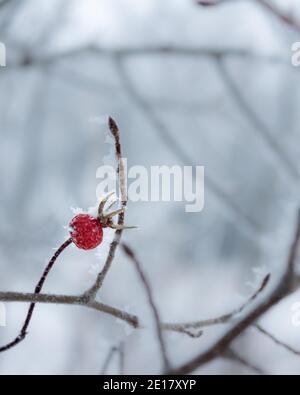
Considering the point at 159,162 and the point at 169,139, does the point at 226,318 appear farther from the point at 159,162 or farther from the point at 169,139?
the point at 159,162

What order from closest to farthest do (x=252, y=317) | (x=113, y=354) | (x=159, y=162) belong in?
(x=252, y=317)
(x=113, y=354)
(x=159, y=162)

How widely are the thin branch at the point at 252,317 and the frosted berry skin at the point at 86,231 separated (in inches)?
5.7

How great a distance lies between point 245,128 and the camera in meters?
5.54

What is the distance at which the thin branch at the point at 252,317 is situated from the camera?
478mm

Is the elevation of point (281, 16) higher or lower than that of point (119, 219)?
higher

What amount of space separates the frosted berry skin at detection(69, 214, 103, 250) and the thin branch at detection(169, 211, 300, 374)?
0.48 ft

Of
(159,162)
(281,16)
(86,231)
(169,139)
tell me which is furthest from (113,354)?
(159,162)

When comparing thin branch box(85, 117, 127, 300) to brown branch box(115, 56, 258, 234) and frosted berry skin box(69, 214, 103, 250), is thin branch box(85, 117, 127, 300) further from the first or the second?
brown branch box(115, 56, 258, 234)

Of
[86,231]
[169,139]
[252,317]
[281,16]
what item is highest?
[169,139]

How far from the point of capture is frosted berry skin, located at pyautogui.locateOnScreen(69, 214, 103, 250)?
58 cm

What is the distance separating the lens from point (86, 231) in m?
0.58

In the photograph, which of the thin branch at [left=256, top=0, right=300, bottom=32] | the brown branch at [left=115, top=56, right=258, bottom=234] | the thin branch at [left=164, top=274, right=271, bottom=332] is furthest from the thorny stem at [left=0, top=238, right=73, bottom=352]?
the brown branch at [left=115, top=56, right=258, bottom=234]

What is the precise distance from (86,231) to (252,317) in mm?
178
